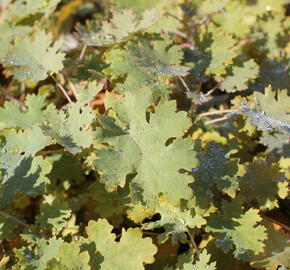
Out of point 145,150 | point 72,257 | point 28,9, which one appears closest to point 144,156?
point 145,150

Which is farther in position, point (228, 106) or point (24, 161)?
point (228, 106)

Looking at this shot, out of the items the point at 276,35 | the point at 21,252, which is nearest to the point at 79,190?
the point at 21,252

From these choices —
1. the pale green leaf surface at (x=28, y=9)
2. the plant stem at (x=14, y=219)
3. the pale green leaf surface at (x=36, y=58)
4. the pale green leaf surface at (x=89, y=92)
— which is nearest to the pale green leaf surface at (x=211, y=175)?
the pale green leaf surface at (x=89, y=92)

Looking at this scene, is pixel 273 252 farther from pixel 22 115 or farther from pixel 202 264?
pixel 22 115

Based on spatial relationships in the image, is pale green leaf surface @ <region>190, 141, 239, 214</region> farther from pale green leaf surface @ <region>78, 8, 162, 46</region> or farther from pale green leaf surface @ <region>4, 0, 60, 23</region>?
pale green leaf surface @ <region>4, 0, 60, 23</region>

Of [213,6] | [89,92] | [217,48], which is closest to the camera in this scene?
[89,92]

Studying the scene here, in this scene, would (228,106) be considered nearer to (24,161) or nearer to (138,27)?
(138,27)

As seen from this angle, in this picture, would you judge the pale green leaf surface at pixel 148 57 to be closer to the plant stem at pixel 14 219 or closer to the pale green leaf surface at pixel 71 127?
the pale green leaf surface at pixel 71 127

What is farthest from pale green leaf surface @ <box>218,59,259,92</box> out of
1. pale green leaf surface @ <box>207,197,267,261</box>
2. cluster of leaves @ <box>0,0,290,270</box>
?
pale green leaf surface @ <box>207,197,267,261</box>
